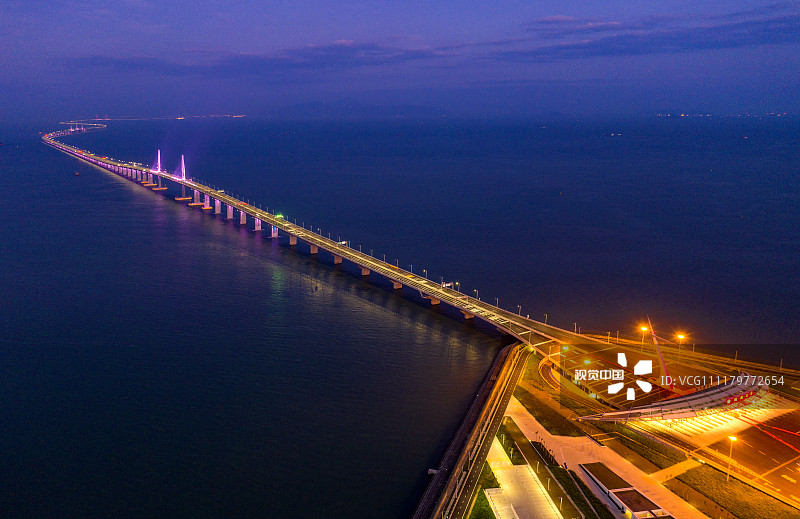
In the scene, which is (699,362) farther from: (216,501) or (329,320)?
(216,501)

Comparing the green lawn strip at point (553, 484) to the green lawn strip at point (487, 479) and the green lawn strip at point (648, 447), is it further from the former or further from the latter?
the green lawn strip at point (648, 447)

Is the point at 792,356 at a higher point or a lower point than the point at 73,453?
higher

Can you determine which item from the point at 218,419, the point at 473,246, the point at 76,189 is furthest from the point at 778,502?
the point at 76,189

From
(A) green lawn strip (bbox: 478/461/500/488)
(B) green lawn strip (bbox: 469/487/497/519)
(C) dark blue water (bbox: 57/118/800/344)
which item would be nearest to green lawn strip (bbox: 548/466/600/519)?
(A) green lawn strip (bbox: 478/461/500/488)

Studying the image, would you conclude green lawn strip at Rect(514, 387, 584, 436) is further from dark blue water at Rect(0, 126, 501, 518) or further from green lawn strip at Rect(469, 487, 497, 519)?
green lawn strip at Rect(469, 487, 497, 519)

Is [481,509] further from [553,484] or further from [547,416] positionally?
[547,416]
